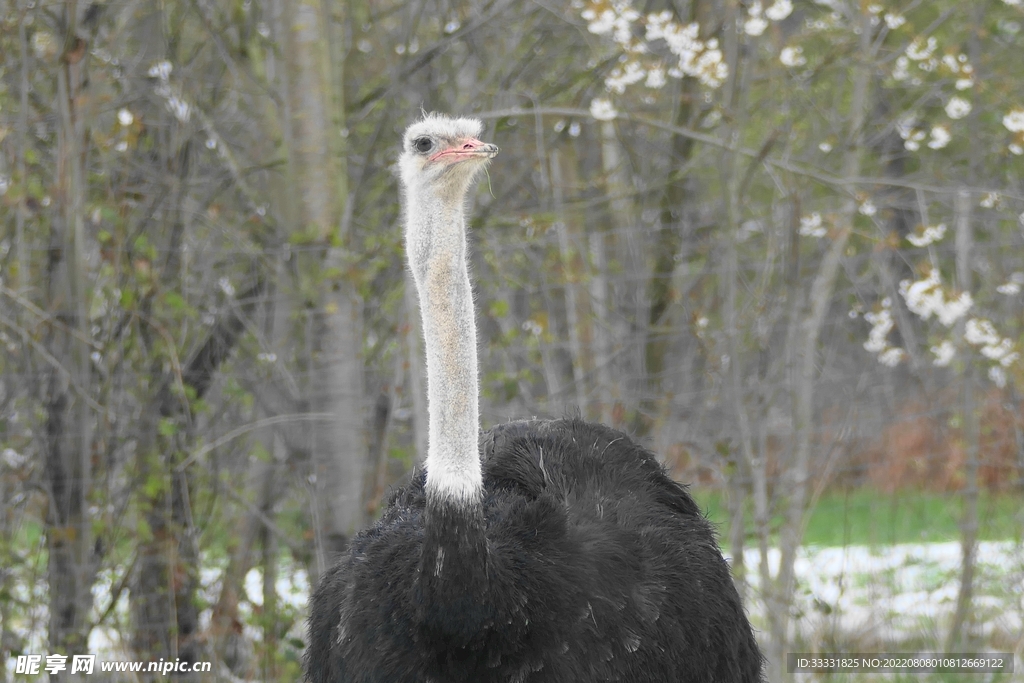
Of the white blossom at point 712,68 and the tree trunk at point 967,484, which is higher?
the white blossom at point 712,68

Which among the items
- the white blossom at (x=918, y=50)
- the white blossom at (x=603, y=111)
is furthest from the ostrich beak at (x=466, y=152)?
the white blossom at (x=918, y=50)

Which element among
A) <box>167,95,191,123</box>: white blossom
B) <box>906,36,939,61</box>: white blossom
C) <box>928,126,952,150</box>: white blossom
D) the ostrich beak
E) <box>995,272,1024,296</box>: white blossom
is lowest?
the ostrich beak

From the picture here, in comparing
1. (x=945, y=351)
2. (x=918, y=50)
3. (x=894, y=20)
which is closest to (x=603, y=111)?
(x=894, y=20)

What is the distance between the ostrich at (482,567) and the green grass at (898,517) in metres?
2.45

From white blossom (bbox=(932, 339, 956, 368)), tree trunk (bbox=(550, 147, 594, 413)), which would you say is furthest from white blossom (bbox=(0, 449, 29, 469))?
white blossom (bbox=(932, 339, 956, 368))

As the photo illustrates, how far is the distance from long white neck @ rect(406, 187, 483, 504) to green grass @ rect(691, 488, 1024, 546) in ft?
9.88

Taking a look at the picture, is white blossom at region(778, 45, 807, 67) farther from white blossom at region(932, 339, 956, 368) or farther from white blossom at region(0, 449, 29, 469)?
white blossom at region(0, 449, 29, 469)

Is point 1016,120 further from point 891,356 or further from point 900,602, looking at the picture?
point 900,602

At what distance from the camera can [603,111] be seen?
4816 millimetres

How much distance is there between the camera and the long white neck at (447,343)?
7.81 feet

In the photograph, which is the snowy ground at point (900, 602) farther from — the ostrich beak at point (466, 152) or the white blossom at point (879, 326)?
the ostrich beak at point (466, 152)

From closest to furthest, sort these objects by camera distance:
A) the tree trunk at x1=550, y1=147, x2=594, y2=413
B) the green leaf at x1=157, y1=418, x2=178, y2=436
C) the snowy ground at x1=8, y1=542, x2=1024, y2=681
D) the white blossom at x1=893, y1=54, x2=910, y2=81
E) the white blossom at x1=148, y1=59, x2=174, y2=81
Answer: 1. the green leaf at x1=157, y1=418, x2=178, y2=436
2. the white blossom at x1=148, y1=59, x2=174, y2=81
3. the tree trunk at x1=550, y1=147, x2=594, y2=413
4. the snowy ground at x1=8, y1=542, x2=1024, y2=681
5. the white blossom at x1=893, y1=54, x2=910, y2=81

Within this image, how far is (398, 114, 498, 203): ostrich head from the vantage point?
8.25 ft

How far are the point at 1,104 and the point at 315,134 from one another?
4.10 ft
